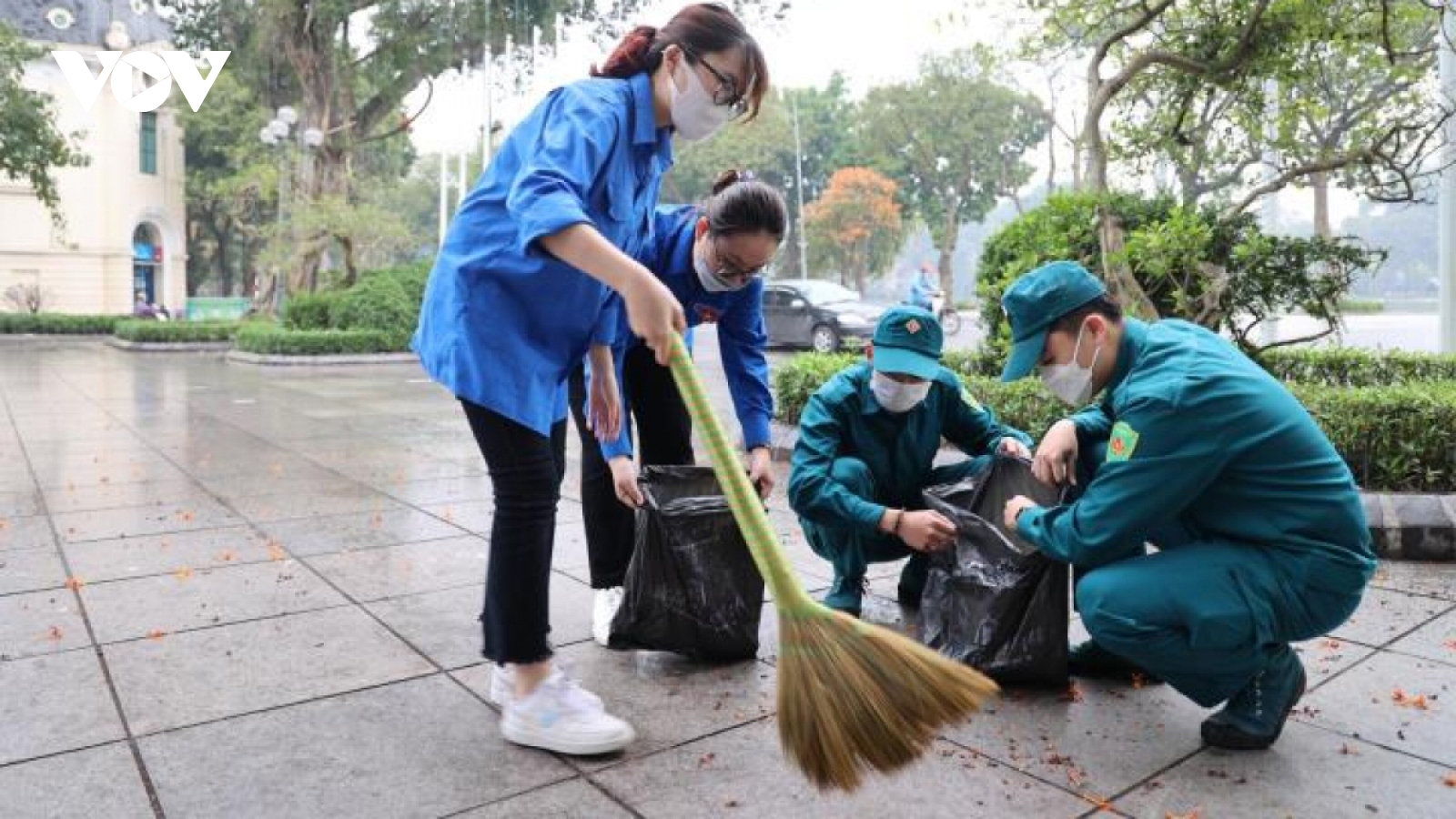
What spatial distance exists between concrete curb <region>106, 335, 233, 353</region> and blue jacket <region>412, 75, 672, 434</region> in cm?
1940

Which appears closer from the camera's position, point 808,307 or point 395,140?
point 808,307

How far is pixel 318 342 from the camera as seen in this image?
15.9 meters

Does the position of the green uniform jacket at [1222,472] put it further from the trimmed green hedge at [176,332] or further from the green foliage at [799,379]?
→ the trimmed green hedge at [176,332]

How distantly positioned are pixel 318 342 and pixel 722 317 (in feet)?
46.0

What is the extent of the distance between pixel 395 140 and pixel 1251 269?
34538 millimetres

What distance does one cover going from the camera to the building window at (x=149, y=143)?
34.1m

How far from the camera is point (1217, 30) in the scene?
6.36 meters

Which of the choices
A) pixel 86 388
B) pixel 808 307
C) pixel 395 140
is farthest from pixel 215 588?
pixel 395 140

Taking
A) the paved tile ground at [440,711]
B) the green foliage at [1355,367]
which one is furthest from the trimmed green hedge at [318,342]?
the green foliage at [1355,367]

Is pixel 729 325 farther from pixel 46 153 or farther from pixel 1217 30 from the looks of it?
pixel 46 153

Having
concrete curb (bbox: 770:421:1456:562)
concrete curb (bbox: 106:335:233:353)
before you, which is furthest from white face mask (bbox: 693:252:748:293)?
concrete curb (bbox: 106:335:233:353)

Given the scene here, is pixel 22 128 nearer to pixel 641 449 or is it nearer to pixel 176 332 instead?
pixel 176 332

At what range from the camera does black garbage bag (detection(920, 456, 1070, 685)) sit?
2.75 metres

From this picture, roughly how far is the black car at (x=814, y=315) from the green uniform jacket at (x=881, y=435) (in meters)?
14.4
